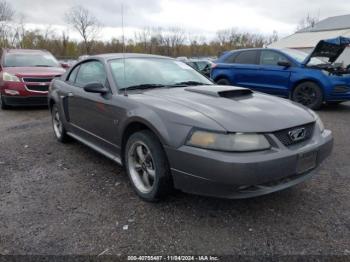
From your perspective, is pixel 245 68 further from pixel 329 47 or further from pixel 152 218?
pixel 152 218

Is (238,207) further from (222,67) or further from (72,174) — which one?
(222,67)

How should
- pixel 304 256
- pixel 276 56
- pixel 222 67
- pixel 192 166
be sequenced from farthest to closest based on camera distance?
pixel 222 67, pixel 276 56, pixel 192 166, pixel 304 256

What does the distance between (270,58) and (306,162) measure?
20.1ft

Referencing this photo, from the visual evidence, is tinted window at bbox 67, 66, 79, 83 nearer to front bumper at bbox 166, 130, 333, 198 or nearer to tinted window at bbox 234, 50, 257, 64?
front bumper at bbox 166, 130, 333, 198

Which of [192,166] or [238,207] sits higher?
[192,166]

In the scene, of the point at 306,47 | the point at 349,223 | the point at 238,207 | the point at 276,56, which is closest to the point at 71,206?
the point at 238,207

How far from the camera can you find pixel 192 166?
246 centimetres

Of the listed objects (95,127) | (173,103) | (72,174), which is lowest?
(72,174)

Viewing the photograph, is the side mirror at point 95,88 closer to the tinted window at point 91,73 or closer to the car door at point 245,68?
the tinted window at point 91,73

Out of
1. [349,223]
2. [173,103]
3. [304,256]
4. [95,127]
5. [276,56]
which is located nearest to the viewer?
[304,256]

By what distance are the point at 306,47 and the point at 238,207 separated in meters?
28.7

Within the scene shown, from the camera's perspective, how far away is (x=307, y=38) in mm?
31328

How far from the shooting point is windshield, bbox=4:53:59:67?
8.62 metres

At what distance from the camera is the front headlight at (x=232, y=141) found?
239cm
